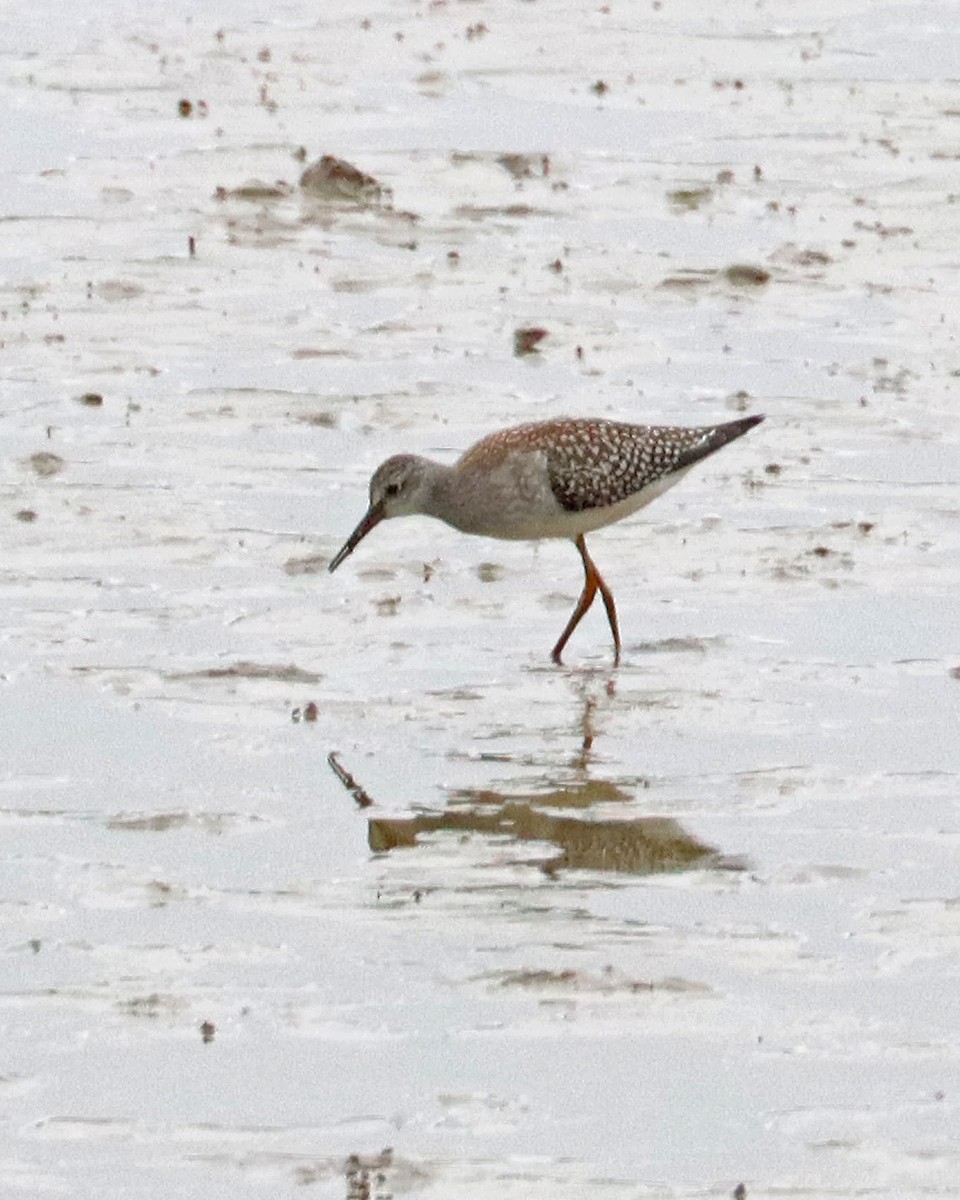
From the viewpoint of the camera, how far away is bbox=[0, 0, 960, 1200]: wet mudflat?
7.14 meters

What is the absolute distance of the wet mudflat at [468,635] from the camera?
23.4 feet

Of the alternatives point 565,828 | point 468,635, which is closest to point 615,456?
point 468,635

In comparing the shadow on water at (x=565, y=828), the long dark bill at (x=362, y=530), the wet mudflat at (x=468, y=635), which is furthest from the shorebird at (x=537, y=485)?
the shadow on water at (x=565, y=828)

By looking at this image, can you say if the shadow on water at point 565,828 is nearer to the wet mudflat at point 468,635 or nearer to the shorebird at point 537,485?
the wet mudflat at point 468,635

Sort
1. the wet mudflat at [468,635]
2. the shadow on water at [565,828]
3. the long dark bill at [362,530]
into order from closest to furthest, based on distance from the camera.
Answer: the wet mudflat at [468,635], the shadow on water at [565,828], the long dark bill at [362,530]

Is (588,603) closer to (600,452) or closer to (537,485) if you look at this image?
(537,485)

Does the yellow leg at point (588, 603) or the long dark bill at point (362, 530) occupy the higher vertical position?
the long dark bill at point (362, 530)

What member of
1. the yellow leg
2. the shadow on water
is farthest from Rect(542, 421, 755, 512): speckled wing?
the shadow on water

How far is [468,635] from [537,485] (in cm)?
70

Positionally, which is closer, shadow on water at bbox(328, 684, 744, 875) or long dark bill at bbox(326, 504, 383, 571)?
shadow on water at bbox(328, 684, 744, 875)

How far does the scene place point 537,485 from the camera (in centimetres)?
A: 1115

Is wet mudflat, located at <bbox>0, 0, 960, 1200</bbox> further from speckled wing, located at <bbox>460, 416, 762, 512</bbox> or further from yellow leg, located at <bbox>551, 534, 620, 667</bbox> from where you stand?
speckled wing, located at <bbox>460, 416, 762, 512</bbox>

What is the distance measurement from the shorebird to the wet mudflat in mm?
318

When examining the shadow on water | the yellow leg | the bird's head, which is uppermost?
the bird's head
